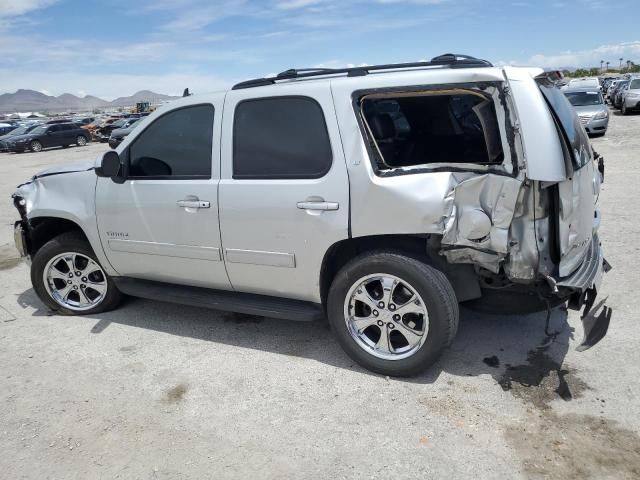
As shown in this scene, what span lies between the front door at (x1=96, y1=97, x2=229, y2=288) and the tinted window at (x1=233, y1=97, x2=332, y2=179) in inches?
8.1

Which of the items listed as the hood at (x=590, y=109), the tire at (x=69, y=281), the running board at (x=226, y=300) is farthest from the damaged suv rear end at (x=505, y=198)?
the hood at (x=590, y=109)

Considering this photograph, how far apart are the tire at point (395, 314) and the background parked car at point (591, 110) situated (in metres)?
13.8

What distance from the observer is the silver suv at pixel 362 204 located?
3.12 meters

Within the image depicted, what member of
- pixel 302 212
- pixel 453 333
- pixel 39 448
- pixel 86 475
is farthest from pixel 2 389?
pixel 453 333

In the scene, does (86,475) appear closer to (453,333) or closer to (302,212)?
(302,212)

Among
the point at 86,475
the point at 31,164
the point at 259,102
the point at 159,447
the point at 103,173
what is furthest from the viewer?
the point at 31,164

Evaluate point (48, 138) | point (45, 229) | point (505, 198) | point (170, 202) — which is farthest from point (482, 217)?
point (48, 138)

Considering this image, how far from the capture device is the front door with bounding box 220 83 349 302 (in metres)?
3.46

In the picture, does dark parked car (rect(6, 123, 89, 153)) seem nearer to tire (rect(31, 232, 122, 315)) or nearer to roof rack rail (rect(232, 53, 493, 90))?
tire (rect(31, 232, 122, 315))

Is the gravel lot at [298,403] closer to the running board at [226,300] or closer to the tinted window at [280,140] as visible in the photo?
the running board at [226,300]

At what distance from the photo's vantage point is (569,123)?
3.33 metres

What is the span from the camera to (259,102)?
147 inches

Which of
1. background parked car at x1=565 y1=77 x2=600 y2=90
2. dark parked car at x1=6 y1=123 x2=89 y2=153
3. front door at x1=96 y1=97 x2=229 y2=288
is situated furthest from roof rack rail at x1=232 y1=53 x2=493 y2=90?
dark parked car at x1=6 y1=123 x2=89 y2=153

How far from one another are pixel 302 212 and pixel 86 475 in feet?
6.43
